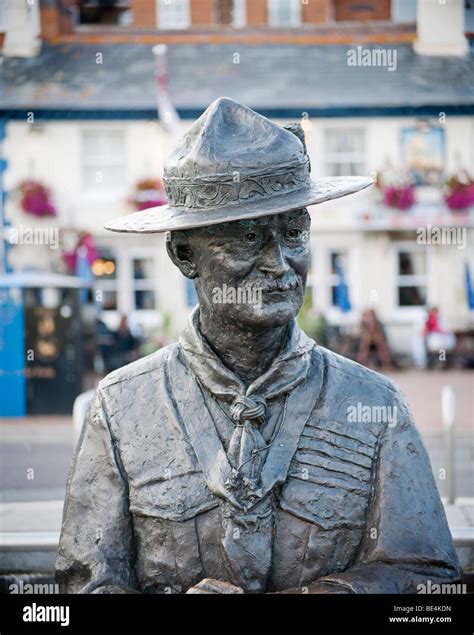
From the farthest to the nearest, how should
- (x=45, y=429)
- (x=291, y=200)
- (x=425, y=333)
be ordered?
(x=425, y=333), (x=45, y=429), (x=291, y=200)

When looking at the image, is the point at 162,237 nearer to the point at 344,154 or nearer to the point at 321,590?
the point at 344,154

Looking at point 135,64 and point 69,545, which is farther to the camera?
point 135,64

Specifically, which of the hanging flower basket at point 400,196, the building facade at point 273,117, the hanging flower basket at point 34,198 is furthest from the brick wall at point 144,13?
the hanging flower basket at point 400,196

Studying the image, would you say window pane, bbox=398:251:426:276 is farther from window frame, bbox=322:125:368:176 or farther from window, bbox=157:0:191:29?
window, bbox=157:0:191:29

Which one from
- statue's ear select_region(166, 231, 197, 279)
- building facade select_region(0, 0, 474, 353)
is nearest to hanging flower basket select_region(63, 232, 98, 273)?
building facade select_region(0, 0, 474, 353)

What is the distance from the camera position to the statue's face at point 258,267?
3018 millimetres

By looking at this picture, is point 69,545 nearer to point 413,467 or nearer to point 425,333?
point 413,467

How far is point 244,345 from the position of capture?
10.3 feet

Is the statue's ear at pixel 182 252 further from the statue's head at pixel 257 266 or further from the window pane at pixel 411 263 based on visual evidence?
the window pane at pixel 411 263

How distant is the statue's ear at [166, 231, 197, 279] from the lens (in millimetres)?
3189

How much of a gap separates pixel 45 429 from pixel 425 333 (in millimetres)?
8941

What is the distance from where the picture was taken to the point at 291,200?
2.98m

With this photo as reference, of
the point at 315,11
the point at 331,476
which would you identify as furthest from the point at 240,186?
the point at 315,11
